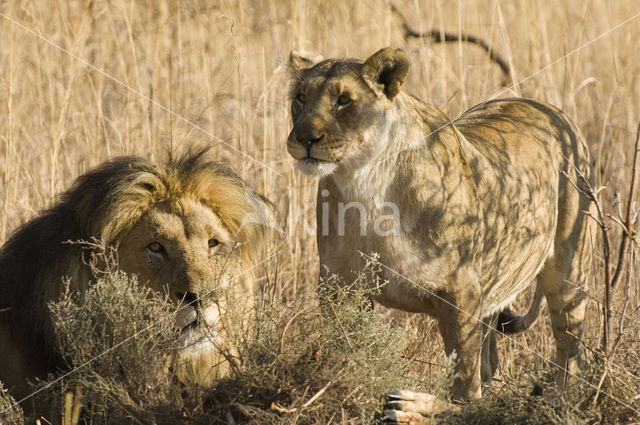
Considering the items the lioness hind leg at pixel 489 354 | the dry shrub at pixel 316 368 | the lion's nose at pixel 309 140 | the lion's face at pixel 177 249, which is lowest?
the lioness hind leg at pixel 489 354

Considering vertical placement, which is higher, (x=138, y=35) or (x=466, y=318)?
(x=138, y=35)

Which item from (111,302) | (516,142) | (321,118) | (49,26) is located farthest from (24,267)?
(49,26)

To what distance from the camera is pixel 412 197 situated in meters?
3.46

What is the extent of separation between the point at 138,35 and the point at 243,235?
386cm

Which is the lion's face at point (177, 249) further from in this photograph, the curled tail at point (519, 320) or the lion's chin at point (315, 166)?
the curled tail at point (519, 320)

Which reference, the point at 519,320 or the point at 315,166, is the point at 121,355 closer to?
the point at 315,166

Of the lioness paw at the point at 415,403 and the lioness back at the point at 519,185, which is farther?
the lioness back at the point at 519,185

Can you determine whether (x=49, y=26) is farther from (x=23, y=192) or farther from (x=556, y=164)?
(x=556, y=164)

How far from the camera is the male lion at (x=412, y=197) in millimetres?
3359

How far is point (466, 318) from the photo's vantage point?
11.5 ft

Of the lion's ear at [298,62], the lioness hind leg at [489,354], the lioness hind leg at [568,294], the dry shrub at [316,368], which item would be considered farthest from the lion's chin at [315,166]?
the lioness hind leg at [568,294]

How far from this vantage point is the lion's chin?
3283mm

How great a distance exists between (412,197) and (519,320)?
138cm

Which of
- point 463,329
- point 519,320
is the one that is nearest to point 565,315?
point 519,320
